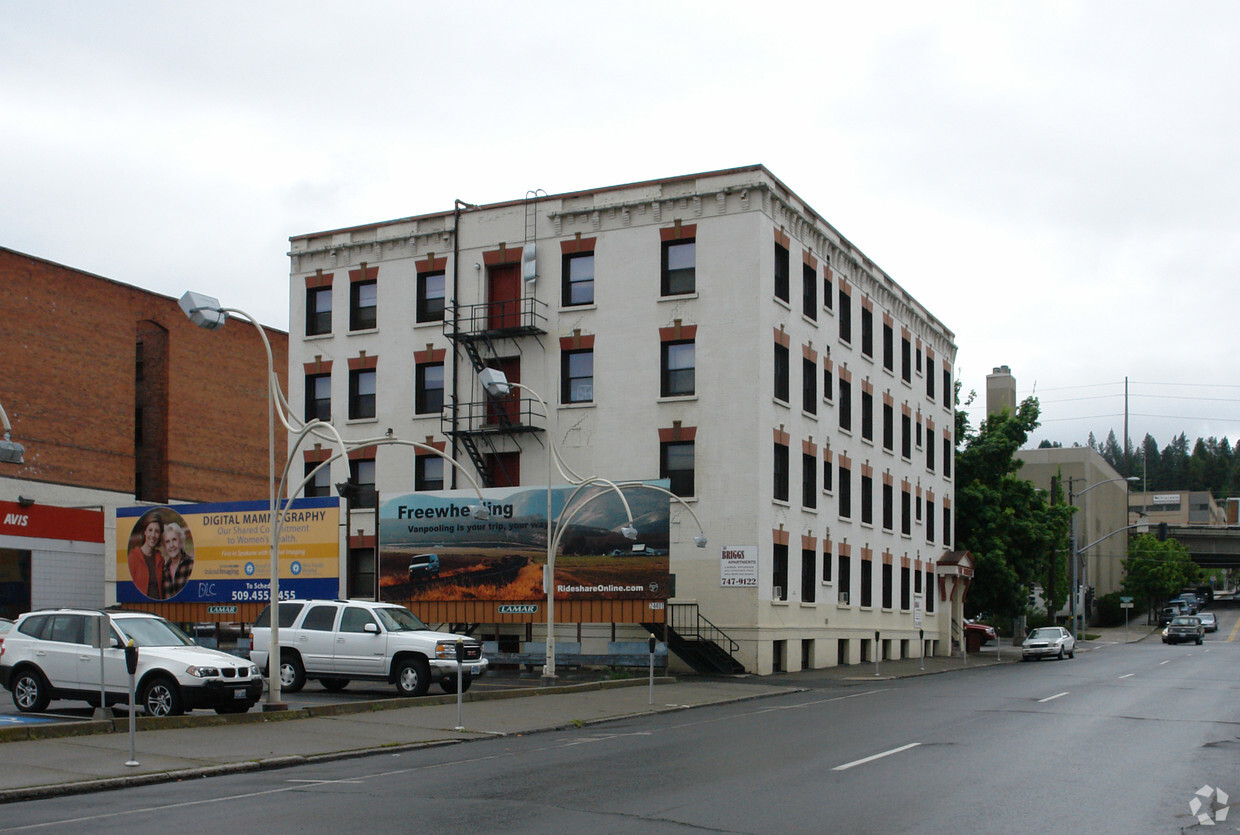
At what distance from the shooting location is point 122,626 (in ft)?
63.6

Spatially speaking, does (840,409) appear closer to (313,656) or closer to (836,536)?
(836,536)

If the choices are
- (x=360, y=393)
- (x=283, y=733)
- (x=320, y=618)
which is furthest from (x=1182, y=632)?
(x=283, y=733)

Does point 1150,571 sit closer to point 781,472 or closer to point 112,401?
point 781,472

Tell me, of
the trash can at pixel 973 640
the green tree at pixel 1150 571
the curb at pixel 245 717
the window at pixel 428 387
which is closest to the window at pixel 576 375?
the window at pixel 428 387

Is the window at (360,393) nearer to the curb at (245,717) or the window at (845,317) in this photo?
the window at (845,317)

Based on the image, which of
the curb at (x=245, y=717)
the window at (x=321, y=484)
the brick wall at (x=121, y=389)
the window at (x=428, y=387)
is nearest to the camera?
the curb at (x=245, y=717)

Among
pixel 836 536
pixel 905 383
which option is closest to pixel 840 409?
pixel 836 536

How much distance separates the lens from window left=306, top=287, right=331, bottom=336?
4381cm

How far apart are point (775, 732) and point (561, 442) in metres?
20.8

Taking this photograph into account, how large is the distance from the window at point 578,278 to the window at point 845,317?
990cm

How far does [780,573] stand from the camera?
121ft

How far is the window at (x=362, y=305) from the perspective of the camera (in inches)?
1686

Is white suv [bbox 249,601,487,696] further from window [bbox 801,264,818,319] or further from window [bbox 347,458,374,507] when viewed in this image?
window [bbox 801,264,818,319]

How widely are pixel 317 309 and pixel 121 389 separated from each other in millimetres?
17763
